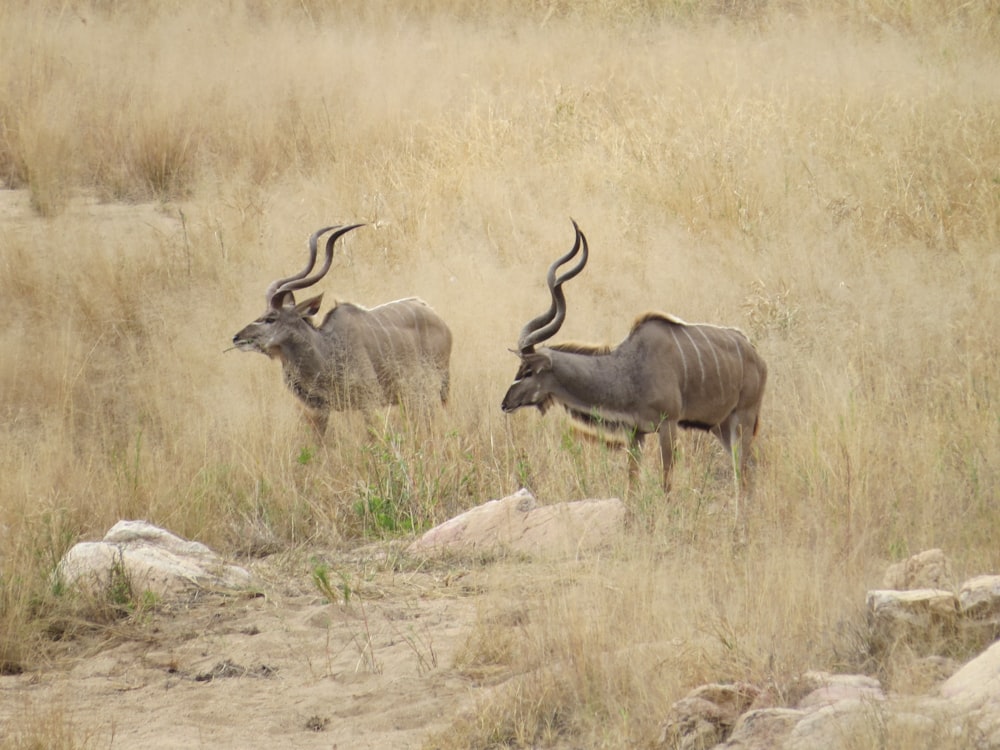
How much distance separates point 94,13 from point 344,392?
10.2 meters

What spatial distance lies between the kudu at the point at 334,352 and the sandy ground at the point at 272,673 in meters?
2.70

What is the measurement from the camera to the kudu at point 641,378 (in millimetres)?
8078

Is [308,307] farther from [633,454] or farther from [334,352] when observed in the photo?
[633,454]

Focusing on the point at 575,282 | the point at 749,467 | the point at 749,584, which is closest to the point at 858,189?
the point at 575,282

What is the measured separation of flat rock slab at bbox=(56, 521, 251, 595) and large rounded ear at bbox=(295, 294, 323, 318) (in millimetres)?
2748

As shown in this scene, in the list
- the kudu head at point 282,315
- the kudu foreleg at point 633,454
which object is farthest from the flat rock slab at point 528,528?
the kudu head at point 282,315

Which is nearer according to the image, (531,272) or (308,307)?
(308,307)

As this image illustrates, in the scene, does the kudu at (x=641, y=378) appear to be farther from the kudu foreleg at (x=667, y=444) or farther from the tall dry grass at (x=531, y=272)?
the tall dry grass at (x=531, y=272)

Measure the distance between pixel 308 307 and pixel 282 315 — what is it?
220mm

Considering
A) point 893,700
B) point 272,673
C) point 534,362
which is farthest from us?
point 534,362

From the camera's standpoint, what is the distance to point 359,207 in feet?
41.4

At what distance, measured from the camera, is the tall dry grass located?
5.79 m

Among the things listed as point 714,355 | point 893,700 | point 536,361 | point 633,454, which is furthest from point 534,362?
point 893,700

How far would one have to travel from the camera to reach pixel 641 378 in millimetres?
8156
